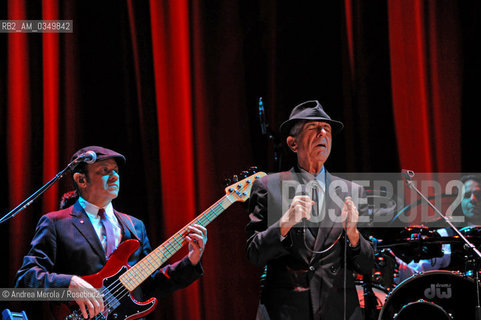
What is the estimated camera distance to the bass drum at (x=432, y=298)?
10.8 ft

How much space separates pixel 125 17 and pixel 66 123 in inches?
38.7

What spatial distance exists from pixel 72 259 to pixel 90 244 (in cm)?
13

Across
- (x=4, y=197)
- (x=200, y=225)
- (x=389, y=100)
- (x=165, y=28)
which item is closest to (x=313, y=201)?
(x=200, y=225)

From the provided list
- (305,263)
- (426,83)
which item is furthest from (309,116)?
(426,83)

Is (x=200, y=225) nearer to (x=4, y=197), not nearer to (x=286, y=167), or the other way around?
(x=286, y=167)

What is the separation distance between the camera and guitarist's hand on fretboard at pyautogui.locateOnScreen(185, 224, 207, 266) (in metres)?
3.14

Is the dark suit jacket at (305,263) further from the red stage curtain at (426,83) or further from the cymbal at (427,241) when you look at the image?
the red stage curtain at (426,83)

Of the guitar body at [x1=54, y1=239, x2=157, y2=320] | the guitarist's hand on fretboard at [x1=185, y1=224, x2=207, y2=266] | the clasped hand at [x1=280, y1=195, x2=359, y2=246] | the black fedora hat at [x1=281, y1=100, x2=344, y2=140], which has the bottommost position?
the guitar body at [x1=54, y1=239, x2=157, y2=320]

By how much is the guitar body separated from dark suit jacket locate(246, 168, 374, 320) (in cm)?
82

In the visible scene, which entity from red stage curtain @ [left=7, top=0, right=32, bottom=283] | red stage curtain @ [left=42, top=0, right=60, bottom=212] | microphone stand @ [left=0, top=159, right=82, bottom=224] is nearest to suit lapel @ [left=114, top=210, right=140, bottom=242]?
microphone stand @ [left=0, top=159, right=82, bottom=224]

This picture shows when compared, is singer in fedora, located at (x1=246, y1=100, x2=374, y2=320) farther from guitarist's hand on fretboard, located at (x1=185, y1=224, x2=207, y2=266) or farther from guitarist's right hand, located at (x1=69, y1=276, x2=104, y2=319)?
guitarist's right hand, located at (x1=69, y1=276, x2=104, y2=319)

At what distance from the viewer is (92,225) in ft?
10.7

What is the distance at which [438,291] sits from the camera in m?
3.35

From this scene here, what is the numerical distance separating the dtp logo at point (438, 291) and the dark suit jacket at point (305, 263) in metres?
0.92
